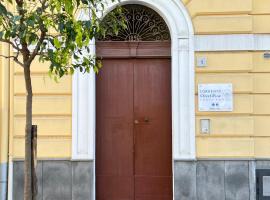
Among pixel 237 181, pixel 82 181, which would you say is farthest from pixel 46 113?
pixel 237 181

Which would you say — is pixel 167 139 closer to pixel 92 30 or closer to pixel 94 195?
pixel 94 195

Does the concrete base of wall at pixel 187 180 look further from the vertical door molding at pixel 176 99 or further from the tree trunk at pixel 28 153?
the tree trunk at pixel 28 153

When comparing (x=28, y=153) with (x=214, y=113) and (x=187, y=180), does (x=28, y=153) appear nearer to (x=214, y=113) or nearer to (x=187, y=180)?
(x=187, y=180)

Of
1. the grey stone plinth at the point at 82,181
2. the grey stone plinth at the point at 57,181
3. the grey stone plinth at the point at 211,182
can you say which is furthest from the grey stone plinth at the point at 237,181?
the grey stone plinth at the point at 57,181

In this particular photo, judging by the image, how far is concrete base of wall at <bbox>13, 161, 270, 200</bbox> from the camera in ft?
25.6

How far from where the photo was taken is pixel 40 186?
25.9 feet

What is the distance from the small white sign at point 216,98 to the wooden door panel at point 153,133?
28.1 inches

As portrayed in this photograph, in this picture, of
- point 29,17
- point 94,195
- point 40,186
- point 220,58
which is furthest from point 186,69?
point 29,17

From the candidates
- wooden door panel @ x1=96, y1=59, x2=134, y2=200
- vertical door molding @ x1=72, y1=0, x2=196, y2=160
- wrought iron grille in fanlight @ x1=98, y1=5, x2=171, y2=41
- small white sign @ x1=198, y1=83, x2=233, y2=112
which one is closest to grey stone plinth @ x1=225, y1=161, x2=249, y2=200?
vertical door molding @ x1=72, y1=0, x2=196, y2=160

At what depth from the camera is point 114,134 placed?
8297 mm

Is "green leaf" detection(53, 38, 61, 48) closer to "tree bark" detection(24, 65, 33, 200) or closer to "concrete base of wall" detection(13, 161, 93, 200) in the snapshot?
"tree bark" detection(24, 65, 33, 200)

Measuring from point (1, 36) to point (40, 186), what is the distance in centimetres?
432

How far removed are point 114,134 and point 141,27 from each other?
7.06 feet

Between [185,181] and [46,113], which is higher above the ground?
[46,113]
